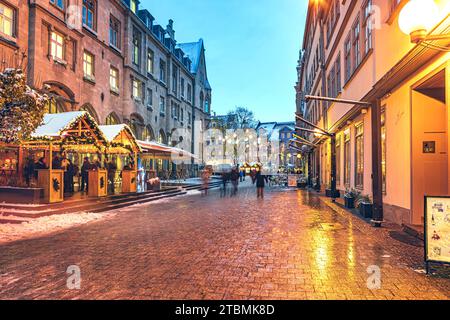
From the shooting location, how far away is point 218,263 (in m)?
5.31

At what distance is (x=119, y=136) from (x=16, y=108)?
7218 millimetres

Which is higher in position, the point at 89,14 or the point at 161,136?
the point at 89,14

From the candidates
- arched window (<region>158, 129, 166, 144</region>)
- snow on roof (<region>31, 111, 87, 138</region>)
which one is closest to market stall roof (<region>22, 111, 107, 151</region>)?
snow on roof (<region>31, 111, 87, 138</region>)

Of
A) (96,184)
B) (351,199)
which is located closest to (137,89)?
(96,184)

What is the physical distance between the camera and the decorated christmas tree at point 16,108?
332 inches

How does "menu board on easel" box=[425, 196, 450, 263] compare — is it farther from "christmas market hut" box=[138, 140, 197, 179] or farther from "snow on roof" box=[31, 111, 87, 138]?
"christmas market hut" box=[138, 140, 197, 179]

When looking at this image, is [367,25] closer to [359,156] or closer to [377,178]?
[359,156]

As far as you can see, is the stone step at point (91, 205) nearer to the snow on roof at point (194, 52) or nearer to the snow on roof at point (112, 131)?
the snow on roof at point (112, 131)

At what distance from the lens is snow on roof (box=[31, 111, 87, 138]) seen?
36.5 ft

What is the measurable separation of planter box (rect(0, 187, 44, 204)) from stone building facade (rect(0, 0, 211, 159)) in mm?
3927
